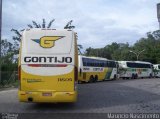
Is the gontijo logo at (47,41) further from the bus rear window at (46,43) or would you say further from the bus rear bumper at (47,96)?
the bus rear bumper at (47,96)

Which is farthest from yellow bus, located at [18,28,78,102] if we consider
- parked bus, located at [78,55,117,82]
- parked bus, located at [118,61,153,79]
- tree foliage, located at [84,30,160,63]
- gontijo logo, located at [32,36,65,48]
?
tree foliage, located at [84,30,160,63]

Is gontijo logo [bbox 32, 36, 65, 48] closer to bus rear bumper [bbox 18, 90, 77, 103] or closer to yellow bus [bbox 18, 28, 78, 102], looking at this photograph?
yellow bus [bbox 18, 28, 78, 102]

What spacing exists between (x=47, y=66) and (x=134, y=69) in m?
44.9

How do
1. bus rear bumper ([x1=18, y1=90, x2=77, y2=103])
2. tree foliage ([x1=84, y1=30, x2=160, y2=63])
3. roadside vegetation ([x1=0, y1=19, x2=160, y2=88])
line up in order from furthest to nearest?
tree foliage ([x1=84, y1=30, x2=160, y2=63]), roadside vegetation ([x1=0, y1=19, x2=160, y2=88]), bus rear bumper ([x1=18, y1=90, x2=77, y2=103])

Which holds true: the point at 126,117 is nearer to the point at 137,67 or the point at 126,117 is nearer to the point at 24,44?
the point at 24,44

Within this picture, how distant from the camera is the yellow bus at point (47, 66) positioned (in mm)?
16109

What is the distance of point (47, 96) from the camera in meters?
16.1

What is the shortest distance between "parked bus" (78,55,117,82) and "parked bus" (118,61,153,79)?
4.76m

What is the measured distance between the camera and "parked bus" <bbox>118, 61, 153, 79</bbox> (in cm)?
5813

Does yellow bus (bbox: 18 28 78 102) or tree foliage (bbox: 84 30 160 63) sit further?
tree foliage (bbox: 84 30 160 63)

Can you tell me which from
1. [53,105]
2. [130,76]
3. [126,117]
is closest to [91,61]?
[130,76]

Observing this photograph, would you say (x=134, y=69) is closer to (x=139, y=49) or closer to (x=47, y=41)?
(x=47, y=41)

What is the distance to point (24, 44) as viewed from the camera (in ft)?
54.0

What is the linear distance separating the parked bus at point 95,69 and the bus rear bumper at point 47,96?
2431cm
